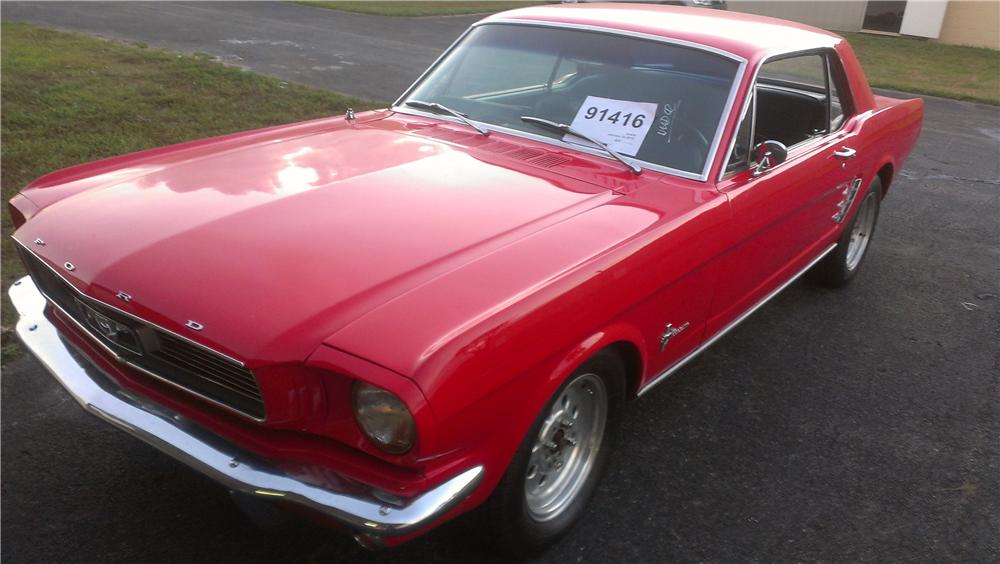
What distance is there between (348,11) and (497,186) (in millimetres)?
14392

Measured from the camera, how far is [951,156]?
26.2 ft

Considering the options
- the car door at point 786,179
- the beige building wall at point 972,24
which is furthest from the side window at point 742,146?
the beige building wall at point 972,24

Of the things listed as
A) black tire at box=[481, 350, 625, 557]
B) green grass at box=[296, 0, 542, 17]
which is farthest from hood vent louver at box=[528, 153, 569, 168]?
green grass at box=[296, 0, 542, 17]

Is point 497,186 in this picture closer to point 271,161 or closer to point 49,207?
point 271,161

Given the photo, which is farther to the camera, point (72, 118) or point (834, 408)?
point (72, 118)

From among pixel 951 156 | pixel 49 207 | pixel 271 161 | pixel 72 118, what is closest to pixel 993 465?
pixel 271 161

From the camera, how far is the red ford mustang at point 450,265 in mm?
1867

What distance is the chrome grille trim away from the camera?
193 cm

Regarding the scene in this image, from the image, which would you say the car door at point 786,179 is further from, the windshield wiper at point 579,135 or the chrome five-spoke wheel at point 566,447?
the chrome five-spoke wheel at point 566,447

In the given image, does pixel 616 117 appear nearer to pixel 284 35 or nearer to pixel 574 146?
pixel 574 146

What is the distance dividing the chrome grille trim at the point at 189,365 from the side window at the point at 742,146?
75.4 inches

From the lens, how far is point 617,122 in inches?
121

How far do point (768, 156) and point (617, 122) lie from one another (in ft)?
1.96

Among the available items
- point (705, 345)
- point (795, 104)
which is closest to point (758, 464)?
point (705, 345)
